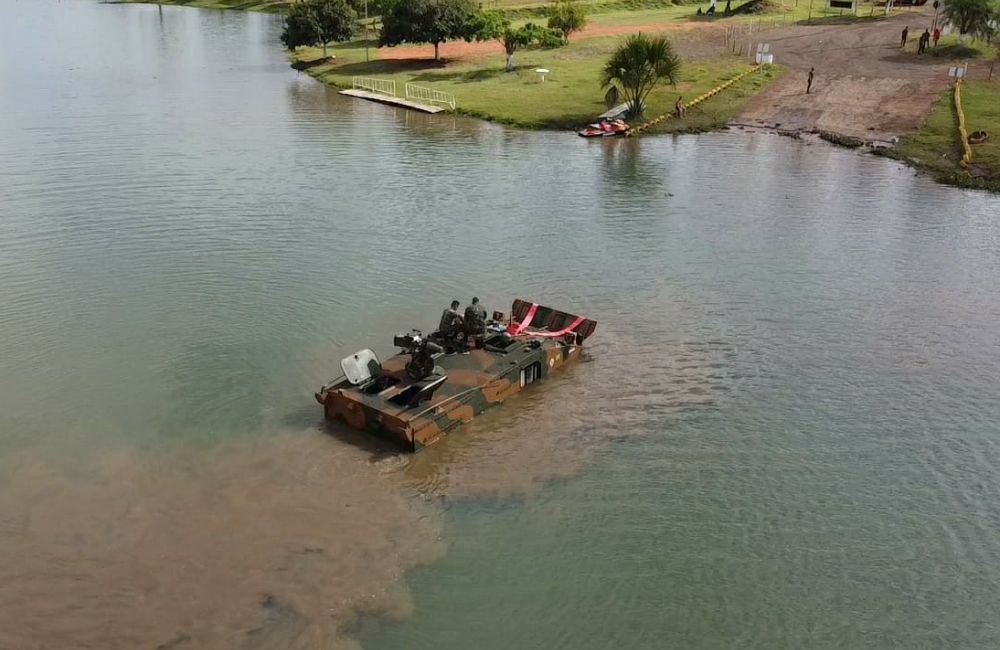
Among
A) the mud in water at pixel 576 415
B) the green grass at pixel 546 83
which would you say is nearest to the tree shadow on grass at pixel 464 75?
the green grass at pixel 546 83

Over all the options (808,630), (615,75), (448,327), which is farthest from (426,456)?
(615,75)

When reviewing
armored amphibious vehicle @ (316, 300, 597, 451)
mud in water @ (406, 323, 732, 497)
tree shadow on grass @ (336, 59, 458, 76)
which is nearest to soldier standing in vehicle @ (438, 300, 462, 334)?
armored amphibious vehicle @ (316, 300, 597, 451)

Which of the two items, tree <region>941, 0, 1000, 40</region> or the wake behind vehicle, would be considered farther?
tree <region>941, 0, 1000, 40</region>

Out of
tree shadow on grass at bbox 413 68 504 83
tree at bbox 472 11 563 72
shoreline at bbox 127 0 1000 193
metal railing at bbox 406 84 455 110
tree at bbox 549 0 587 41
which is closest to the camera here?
shoreline at bbox 127 0 1000 193

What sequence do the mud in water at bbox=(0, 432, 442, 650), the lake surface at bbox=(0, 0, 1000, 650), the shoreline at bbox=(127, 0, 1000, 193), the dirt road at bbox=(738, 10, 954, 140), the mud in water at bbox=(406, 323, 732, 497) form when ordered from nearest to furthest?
the mud in water at bbox=(0, 432, 442, 650) → the lake surface at bbox=(0, 0, 1000, 650) → the mud in water at bbox=(406, 323, 732, 497) → the shoreline at bbox=(127, 0, 1000, 193) → the dirt road at bbox=(738, 10, 954, 140)

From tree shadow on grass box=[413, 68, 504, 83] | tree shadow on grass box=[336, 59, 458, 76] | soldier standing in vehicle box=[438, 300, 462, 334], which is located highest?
tree shadow on grass box=[336, 59, 458, 76]

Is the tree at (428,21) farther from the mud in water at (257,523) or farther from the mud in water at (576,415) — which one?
the mud in water at (257,523)

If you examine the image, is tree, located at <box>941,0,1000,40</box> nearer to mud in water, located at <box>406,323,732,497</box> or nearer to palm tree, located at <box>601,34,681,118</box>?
palm tree, located at <box>601,34,681,118</box>
